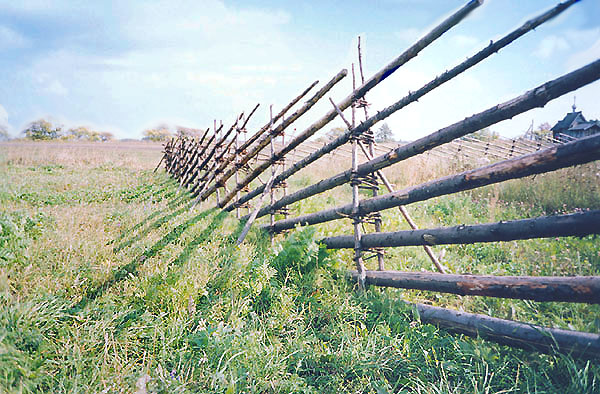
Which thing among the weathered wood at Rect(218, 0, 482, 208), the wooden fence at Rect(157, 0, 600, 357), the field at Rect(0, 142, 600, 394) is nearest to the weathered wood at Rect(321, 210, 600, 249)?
the wooden fence at Rect(157, 0, 600, 357)

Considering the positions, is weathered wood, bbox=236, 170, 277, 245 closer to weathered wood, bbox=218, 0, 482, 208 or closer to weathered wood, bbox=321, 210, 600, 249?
weathered wood, bbox=218, 0, 482, 208

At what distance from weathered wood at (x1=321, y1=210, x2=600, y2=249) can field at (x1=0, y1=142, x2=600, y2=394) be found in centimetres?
25

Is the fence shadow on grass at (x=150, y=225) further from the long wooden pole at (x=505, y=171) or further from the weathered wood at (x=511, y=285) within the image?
the weathered wood at (x=511, y=285)

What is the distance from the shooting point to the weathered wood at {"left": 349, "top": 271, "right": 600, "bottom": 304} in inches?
73.7

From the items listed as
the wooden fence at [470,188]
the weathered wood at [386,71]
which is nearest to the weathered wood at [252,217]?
the weathered wood at [386,71]

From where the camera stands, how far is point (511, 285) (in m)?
2.19

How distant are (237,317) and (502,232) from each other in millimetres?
2398

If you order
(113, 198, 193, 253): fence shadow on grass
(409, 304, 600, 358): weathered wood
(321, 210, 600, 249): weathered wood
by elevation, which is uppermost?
(321, 210, 600, 249): weathered wood

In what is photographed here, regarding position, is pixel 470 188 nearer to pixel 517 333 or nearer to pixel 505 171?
pixel 505 171

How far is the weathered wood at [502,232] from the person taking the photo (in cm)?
186

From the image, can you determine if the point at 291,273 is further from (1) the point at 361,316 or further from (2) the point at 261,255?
(1) the point at 361,316

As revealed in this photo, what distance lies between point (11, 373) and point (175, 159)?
13.6m

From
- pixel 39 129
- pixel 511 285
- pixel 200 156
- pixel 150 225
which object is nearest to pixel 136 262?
pixel 150 225

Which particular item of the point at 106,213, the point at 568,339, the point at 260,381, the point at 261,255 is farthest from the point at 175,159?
the point at 568,339
